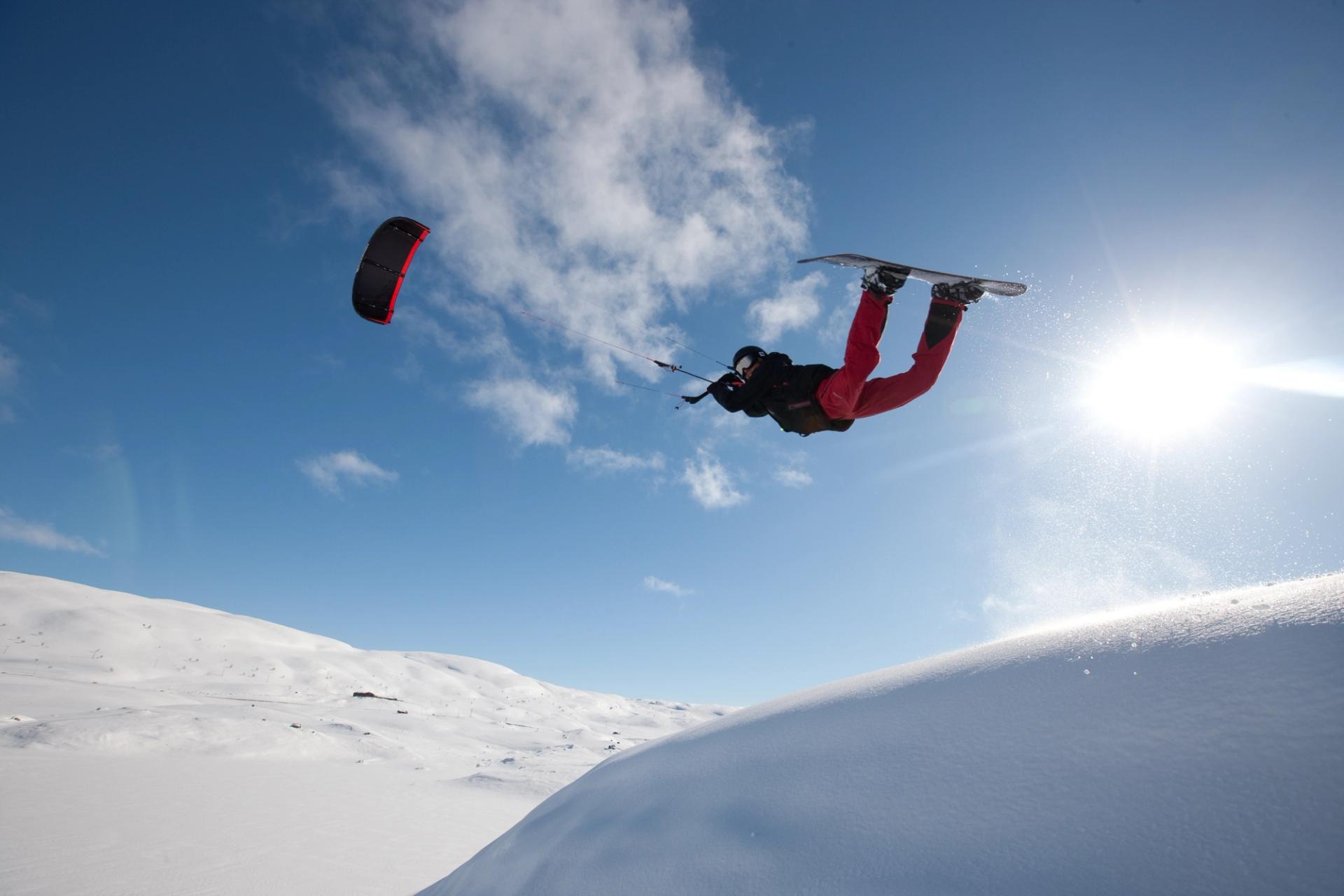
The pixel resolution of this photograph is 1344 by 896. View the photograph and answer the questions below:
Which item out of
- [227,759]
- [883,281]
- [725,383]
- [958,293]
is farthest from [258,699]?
[958,293]

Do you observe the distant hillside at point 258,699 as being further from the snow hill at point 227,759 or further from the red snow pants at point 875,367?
the red snow pants at point 875,367

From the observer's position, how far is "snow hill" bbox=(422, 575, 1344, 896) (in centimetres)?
117

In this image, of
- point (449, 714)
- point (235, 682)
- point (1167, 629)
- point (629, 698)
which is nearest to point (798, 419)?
point (1167, 629)

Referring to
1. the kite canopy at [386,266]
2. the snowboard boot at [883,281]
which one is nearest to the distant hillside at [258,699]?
the kite canopy at [386,266]

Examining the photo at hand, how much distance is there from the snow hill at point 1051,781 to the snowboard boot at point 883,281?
269 cm

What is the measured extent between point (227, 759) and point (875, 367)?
55.9ft

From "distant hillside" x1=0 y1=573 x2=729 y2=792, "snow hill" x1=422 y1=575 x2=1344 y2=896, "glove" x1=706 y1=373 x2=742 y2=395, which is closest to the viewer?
"snow hill" x1=422 y1=575 x2=1344 y2=896

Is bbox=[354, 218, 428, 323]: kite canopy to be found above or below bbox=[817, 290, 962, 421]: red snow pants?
above

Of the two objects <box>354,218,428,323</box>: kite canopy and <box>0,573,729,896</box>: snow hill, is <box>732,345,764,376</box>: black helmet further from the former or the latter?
<box>0,573,729,896</box>: snow hill

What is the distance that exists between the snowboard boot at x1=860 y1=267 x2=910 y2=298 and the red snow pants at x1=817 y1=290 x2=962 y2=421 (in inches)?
1.8


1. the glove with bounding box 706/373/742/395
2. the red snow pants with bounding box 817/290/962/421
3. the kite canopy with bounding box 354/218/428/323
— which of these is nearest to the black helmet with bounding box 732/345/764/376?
the glove with bounding box 706/373/742/395

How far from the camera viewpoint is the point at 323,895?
5473 millimetres

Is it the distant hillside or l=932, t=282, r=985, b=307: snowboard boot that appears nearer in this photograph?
l=932, t=282, r=985, b=307: snowboard boot

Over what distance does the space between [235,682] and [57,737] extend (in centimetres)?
1918
